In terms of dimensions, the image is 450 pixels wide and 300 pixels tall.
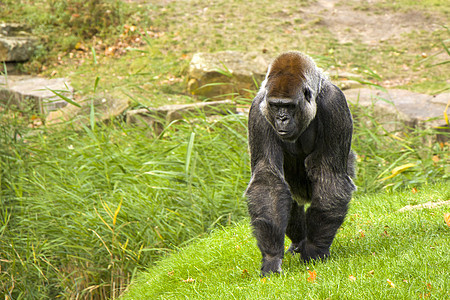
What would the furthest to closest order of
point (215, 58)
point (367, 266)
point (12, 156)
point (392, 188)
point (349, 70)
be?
point (349, 70) → point (215, 58) → point (12, 156) → point (392, 188) → point (367, 266)

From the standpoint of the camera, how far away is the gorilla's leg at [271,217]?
3221 mm

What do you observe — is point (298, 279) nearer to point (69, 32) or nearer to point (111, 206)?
point (111, 206)

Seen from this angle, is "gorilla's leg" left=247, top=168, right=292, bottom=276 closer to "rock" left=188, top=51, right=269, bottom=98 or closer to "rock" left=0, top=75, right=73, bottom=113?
"rock" left=188, top=51, right=269, bottom=98

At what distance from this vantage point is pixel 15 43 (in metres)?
11.9

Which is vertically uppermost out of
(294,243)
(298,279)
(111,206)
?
(298,279)

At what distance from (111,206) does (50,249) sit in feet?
2.58

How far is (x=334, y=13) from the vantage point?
533 inches

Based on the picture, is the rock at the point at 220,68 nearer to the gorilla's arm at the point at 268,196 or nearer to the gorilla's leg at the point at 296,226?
the gorilla's leg at the point at 296,226

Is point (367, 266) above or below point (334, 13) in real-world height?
above

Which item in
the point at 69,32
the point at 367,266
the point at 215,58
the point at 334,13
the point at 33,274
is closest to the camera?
the point at 367,266

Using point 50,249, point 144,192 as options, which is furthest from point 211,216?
point 50,249

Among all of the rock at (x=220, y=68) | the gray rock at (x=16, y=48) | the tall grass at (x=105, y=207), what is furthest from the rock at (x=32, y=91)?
the tall grass at (x=105, y=207)

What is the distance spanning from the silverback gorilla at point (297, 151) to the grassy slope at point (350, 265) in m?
0.23

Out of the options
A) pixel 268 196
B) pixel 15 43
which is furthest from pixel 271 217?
pixel 15 43
